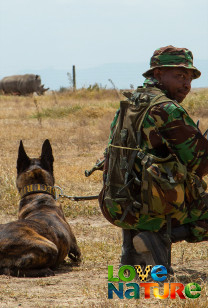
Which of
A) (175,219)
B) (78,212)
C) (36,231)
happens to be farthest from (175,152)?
(78,212)

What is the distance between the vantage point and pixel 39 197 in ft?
20.2

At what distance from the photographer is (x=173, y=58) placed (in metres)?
4.88

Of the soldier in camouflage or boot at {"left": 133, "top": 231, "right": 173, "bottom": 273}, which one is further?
boot at {"left": 133, "top": 231, "right": 173, "bottom": 273}

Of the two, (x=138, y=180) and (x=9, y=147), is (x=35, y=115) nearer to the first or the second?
(x=9, y=147)

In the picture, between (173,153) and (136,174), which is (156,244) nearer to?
(136,174)

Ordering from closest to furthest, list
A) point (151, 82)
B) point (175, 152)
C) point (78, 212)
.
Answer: point (175, 152) < point (151, 82) < point (78, 212)

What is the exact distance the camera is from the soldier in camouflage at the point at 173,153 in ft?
15.3

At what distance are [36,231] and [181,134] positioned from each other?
1.73 metres

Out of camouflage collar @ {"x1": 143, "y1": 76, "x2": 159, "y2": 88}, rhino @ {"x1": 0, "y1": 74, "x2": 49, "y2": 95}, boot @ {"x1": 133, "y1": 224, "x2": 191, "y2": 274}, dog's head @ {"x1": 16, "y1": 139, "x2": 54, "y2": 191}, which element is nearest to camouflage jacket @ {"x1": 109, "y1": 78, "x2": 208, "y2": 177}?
camouflage collar @ {"x1": 143, "y1": 76, "x2": 159, "y2": 88}

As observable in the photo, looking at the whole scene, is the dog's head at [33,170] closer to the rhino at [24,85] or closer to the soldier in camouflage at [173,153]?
the soldier in camouflage at [173,153]

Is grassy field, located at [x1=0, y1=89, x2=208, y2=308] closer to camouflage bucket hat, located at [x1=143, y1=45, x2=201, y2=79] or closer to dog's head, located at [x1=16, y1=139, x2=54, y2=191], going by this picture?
dog's head, located at [x1=16, y1=139, x2=54, y2=191]

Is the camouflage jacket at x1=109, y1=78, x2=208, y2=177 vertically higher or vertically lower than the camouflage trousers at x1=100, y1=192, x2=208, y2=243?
higher

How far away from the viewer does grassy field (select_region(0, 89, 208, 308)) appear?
4250 mm

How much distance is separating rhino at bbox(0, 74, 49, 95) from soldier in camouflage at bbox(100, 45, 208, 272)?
131 ft
